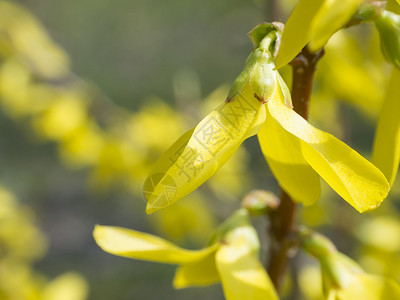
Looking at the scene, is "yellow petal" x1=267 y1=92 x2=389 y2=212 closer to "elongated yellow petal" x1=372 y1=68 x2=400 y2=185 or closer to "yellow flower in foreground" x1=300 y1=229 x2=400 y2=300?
"elongated yellow petal" x1=372 y1=68 x2=400 y2=185

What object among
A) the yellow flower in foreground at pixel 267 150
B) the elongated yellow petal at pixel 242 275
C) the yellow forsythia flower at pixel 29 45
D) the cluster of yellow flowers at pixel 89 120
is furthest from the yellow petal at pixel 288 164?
the yellow forsythia flower at pixel 29 45

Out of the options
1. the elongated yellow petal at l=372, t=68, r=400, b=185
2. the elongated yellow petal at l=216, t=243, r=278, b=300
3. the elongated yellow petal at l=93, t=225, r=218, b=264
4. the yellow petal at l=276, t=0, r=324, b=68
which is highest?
the yellow petal at l=276, t=0, r=324, b=68

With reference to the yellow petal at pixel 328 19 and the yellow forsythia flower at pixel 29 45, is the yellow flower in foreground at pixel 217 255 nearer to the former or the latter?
the yellow petal at pixel 328 19

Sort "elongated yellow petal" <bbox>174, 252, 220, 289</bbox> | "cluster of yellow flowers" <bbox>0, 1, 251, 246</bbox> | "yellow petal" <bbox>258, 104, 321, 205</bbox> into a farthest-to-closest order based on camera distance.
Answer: "cluster of yellow flowers" <bbox>0, 1, 251, 246</bbox> < "elongated yellow petal" <bbox>174, 252, 220, 289</bbox> < "yellow petal" <bbox>258, 104, 321, 205</bbox>

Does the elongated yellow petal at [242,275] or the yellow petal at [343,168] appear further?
the elongated yellow petal at [242,275]

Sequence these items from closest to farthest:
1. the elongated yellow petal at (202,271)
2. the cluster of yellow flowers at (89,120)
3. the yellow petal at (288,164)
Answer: the yellow petal at (288,164), the elongated yellow petal at (202,271), the cluster of yellow flowers at (89,120)

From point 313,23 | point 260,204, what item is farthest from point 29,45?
point 313,23

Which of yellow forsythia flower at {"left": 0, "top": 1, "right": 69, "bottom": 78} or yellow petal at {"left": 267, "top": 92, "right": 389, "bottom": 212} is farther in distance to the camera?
yellow forsythia flower at {"left": 0, "top": 1, "right": 69, "bottom": 78}

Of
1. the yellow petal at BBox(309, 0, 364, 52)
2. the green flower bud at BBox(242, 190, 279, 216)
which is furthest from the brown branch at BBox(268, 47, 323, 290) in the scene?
the yellow petal at BBox(309, 0, 364, 52)
